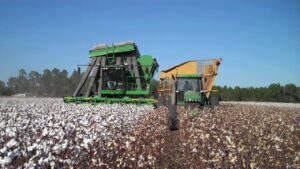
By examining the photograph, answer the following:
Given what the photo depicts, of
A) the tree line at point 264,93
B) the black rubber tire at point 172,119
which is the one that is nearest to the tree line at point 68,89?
the tree line at point 264,93

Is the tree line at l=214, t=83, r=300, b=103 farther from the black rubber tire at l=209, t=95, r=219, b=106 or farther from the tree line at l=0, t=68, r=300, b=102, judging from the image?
the black rubber tire at l=209, t=95, r=219, b=106

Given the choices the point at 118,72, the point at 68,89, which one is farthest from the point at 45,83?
the point at 118,72

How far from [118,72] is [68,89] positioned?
212ft

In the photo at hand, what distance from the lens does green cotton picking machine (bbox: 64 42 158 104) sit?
2262 centimetres

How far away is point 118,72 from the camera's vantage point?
23453mm

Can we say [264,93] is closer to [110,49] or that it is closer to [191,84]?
[110,49]

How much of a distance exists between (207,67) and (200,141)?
1373cm

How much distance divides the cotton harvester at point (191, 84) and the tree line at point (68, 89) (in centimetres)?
291

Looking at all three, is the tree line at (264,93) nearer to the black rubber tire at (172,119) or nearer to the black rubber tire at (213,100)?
the black rubber tire at (213,100)

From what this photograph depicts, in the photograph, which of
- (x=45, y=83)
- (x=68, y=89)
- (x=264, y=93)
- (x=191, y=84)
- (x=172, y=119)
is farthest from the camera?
(x=45, y=83)

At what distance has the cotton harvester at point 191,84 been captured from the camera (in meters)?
17.8

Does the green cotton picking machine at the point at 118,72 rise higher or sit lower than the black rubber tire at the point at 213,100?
higher

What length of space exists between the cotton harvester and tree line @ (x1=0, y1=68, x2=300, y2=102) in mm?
2912

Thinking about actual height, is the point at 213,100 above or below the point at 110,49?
below
